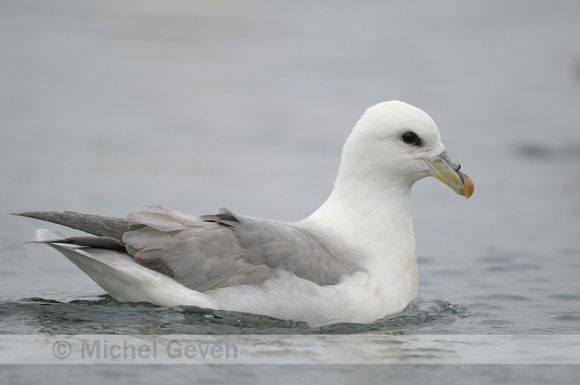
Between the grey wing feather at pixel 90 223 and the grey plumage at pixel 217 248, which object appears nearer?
the grey plumage at pixel 217 248

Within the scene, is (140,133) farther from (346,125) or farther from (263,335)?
(263,335)

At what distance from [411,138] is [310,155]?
4.47 meters

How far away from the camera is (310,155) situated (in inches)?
446

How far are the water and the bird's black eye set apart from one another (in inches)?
44.4

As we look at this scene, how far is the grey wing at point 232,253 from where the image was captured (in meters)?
6.46

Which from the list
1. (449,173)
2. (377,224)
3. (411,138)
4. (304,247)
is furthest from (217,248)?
(449,173)

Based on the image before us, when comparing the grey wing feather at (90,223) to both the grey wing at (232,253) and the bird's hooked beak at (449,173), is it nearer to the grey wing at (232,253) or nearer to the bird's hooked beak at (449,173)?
the grey wing at (232,253)

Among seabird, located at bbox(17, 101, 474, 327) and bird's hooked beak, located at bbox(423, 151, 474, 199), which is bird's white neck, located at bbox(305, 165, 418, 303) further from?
bird's hooked beak, located at bbox(423, 151, 474, 199)

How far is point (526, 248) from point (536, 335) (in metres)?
2.48

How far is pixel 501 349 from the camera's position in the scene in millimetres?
6359

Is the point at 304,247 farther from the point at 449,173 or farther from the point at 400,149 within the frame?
the point at 449,173

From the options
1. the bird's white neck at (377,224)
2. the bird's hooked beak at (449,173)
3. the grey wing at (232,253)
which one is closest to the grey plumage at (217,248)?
the grey wing at (232,253)
